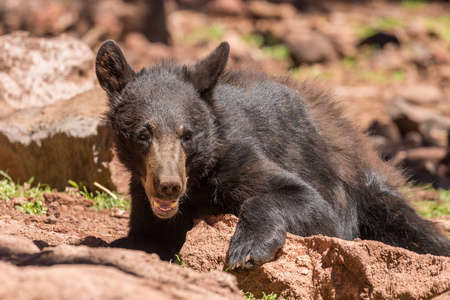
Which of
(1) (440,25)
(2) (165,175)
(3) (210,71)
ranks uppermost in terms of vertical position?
(3) (210,71)

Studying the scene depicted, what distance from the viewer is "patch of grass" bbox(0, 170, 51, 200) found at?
238 inches

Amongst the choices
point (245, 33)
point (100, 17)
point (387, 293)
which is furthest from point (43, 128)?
point (245, 33)

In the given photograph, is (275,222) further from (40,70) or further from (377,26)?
(377,26)

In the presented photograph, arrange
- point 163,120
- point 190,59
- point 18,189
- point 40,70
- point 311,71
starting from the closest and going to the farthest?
1. point 163,120
2. point 18,189
3. point 40,70
4. point 190,59
5. point 311,71

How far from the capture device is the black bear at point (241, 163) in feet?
14.3

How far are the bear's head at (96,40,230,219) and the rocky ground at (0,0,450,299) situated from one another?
0.50 meters

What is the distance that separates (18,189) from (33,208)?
88 cm

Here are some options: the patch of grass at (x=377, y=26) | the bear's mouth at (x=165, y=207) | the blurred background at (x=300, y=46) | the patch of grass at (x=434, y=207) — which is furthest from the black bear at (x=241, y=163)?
the patch of grass at (x=377, y=26)

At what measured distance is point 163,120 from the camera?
4.45 metres

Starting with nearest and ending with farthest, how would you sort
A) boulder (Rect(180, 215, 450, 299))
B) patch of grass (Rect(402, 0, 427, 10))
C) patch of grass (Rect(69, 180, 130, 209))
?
boulder (Rect(180, 215, 450, 299)) → patch of grass (Rect(69, 180, 130, 209)) → patch of grass (Rect(402, 0, 427, 10))

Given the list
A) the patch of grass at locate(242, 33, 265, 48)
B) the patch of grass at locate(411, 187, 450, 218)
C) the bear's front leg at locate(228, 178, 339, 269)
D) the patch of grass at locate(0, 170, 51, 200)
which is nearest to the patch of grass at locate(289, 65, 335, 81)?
the patch of grass at locate(242, 33, 265, 48)

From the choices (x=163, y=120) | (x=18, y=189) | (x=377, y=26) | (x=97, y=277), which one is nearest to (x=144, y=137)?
(x=163, y=120)

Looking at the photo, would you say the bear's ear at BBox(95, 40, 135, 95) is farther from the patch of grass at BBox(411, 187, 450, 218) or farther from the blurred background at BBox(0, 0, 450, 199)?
the patch of grass at BBox(411, 187, 450, 218)

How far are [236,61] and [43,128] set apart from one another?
27.8 feet
